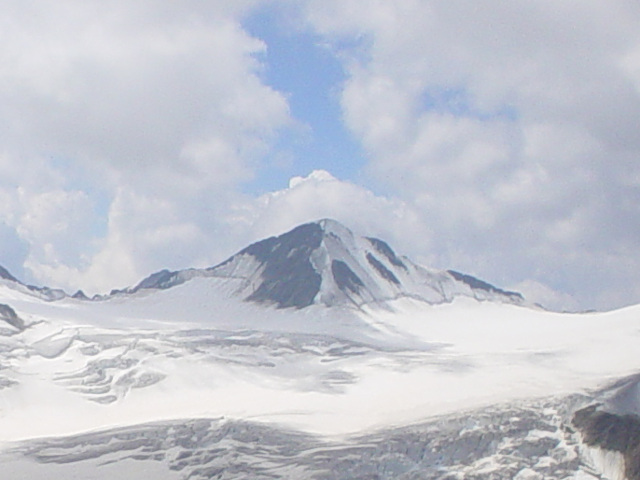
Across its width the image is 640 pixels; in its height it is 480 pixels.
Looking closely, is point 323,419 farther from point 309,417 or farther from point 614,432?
point 614,432

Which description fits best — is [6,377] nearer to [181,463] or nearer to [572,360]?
[181,463]

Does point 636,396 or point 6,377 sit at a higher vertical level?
point 6,377

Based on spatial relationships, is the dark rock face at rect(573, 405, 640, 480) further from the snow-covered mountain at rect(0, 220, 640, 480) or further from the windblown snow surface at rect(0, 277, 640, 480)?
the windblown snow surface at rect(0, 277, 640, 480)

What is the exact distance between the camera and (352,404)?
15975cm

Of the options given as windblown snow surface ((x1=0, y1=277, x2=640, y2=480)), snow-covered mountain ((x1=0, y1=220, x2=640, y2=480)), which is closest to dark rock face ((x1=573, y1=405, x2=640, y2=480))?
snow-covered mountain ((x1=0, y1=220, x2=640, y2=480))

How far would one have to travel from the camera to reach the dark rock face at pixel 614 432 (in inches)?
3839

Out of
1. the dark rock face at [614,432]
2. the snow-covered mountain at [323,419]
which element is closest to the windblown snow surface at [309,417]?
the snow-covered mountain at [323,419]

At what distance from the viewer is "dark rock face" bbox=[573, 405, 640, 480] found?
97500 mm

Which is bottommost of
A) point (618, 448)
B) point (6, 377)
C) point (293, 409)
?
point (618, 448)

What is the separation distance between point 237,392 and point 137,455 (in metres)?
60.7

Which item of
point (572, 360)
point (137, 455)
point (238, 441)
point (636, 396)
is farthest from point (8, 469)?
point (572, 360)

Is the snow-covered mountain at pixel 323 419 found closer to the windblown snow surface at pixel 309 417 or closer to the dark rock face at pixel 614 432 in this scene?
the dark rock face at pixel 614 432

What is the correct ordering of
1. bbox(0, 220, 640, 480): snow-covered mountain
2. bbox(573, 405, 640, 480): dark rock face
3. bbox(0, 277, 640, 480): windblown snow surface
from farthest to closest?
1. bbox(0, 277, 640, 480): windblown snow surface
2. bbox(0, 220, 640, 480): snow-covered mountain
3. bbox(573, 405, 640, 480): dark rock face

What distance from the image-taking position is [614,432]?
105 metres
